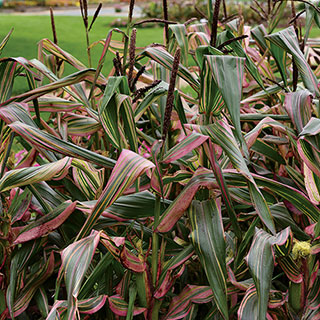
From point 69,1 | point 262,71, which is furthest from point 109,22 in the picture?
point 262,71

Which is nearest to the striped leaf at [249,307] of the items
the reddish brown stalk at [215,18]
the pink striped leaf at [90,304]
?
the pink striped leaf at [90,304]

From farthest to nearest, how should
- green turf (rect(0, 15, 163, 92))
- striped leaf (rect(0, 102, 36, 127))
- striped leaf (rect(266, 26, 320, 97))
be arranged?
green turf (rect(0, 15, 163, 92)), striped leaf (rect(266, 26, 320, 97)), striped leaf (rect(0, 102, 36, 127))

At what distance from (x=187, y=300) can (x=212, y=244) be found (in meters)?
0.15

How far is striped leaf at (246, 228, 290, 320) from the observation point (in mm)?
721

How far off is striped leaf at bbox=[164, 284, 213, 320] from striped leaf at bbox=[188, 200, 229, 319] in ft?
0.33

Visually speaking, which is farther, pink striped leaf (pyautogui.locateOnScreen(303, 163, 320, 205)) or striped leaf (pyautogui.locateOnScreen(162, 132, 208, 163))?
pink striped leaf (pyautogui.locateOnScreen(303, 163, 320, 205))

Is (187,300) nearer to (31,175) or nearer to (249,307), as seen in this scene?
(249,307)

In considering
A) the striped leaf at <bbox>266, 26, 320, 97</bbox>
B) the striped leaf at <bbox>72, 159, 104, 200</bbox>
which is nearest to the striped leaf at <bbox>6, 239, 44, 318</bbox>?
the striped leaf at <bbox>72, 159, 104, 200</bbox>

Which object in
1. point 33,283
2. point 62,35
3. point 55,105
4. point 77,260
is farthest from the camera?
point 62,35

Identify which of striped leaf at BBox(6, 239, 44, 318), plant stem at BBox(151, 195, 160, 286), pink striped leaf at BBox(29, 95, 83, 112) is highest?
pink striped leaf at BBox(29, 95, 83, 112)

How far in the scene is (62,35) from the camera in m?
8.38

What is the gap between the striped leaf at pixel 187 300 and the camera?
883 mm

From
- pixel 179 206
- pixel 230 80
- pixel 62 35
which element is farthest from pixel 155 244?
pixel 62 35

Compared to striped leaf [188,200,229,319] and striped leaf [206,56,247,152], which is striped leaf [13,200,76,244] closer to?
striped leaf [188,200,229,319]
